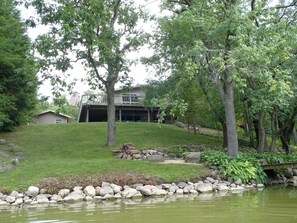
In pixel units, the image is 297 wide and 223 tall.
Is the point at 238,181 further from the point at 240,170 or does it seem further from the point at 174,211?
the point at 174,211

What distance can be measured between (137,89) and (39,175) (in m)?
21.1

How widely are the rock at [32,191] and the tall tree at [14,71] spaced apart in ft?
22.5

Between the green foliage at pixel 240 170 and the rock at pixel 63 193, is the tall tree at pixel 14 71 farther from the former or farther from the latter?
the green foliage at pixel 240 170

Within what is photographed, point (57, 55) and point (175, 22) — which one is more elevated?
point (175, 22)

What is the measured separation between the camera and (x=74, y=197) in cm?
1119

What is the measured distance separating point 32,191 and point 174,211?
5.04 meters

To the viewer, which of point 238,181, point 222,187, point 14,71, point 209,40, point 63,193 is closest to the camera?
point 63,193

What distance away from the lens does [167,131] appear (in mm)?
25922

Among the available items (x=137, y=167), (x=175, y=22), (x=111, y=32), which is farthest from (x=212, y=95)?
(x=137, y=167)

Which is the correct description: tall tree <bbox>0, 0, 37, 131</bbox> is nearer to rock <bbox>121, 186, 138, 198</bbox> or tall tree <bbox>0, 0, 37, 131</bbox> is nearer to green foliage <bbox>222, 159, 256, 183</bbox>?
rock <bbox>121, 186, 138, 198</bbox>

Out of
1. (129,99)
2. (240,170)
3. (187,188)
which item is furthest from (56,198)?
(129,99)

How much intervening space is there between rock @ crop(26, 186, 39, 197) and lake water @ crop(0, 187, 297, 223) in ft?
3.11

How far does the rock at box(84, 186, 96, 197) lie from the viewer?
11.4m

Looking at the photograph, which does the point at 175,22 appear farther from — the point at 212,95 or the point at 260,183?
the point at 260,183
